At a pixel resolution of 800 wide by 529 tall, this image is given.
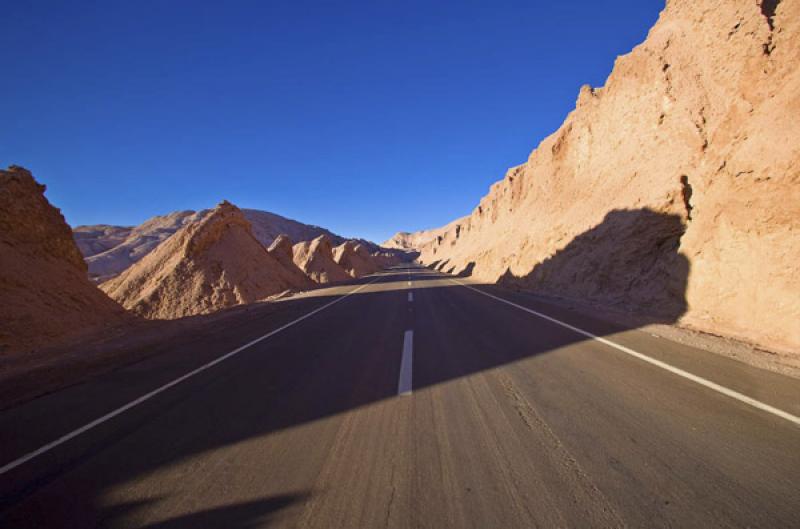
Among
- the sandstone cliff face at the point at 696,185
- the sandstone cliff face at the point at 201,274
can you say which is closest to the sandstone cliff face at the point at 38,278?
the sandstone cliff face at the point at 201,274

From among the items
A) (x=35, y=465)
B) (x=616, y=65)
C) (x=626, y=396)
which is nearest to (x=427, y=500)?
(x=626, y=396)

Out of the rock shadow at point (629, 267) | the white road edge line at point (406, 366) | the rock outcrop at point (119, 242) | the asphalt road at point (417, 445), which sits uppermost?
the rock outcrop at point (119, 242)

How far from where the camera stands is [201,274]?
20609 millimetres

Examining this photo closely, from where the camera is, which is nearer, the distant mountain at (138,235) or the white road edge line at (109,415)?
the white road edge line at (109,415)

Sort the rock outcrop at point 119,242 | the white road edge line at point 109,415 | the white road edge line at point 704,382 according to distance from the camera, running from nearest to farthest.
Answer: the white road edge line at point 109,415 → the white road edge line at point 704,382 → the rock outcrop at point 119,242

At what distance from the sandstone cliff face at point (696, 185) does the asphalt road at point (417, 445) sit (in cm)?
454

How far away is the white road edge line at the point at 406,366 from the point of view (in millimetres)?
4207

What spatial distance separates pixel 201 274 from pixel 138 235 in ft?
287

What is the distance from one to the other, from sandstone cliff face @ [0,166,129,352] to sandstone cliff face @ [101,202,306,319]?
6.38m

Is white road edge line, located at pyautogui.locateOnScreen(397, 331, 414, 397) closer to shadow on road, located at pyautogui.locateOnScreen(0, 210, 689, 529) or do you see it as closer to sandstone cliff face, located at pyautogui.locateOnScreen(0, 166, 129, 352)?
shadow on road, located at pyautogui.locateOnScreen(0, 210, 689, 529)

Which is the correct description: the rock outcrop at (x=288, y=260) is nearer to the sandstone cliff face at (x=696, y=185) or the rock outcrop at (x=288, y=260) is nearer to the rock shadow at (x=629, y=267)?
the sandstone cliff face at (x=696, y=185)

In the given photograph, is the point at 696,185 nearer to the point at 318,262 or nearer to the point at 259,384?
the point at 259,384

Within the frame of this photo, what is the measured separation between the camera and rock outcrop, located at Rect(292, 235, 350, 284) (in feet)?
139

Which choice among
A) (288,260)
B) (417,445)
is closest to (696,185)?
(417,445)
